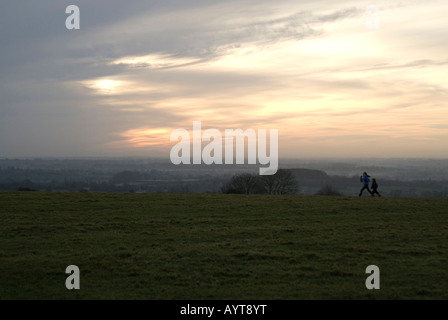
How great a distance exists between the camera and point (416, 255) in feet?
49.6

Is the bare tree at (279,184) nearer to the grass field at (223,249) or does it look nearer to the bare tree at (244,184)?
the bare tree at (244,184)

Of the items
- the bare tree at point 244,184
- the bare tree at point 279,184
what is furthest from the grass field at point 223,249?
the bare tree at point 279,184

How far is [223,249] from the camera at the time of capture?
52.3ft

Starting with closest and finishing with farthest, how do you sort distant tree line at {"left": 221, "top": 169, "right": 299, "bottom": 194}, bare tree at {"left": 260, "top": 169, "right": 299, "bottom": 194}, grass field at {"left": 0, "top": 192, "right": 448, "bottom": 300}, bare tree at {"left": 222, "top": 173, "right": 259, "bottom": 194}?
grass field at {"left": 0, "top": 192, "right": 448, "bottom": 300}, bare tree at {"left": 222, "top": 173, "right": 259, "bottom": 194}, distant tree line at {"left": 221, "top": 169, "right": 299, "bottom": 194}, bare tree at {"left": 260, "top": 169, "right": 299, "bottom": 194}

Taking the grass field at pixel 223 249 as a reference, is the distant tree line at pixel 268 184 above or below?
above

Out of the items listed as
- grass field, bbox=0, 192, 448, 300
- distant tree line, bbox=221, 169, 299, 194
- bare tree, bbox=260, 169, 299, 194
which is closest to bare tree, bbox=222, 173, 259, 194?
distant tree line, bbox=221, 169, 299, 194

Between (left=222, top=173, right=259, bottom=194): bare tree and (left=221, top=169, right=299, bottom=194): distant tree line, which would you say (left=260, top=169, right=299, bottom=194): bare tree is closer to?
(left=221, top=169, right=299, bottom=194): distant tree line

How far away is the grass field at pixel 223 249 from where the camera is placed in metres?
11.7

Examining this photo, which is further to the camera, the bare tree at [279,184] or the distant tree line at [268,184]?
the bare tree at [279,184]

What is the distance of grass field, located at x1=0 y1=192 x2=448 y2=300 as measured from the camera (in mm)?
11703

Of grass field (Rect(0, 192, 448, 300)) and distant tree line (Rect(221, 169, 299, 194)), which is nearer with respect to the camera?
grass field (Rect(0, 192, 448, 300))
